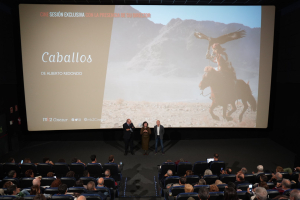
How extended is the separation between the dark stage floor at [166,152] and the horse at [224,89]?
1.69m

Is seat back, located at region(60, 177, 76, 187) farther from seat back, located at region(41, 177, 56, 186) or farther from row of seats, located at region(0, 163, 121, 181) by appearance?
row of seats, located at region(0, 163, 121, 181)

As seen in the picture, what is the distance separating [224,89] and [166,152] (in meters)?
3.87

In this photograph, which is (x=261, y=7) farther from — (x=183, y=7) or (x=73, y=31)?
(x=73, y=31)

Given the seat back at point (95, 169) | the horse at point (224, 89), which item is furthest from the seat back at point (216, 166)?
the horse at point (224, 89)

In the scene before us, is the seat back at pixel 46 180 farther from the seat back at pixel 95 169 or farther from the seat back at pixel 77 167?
the seat back at pixel 95 169

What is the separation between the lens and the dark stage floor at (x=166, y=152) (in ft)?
23.9

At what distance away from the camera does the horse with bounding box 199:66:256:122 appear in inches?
354

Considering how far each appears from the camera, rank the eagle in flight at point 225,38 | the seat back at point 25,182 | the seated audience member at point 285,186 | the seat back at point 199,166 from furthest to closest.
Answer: the eagle in flight at point 225,38 < the seat back at point 199,166 < the seat back at point 25,182 < the seated audience member at point 285,186

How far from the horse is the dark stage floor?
5.56 feet

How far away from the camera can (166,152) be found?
8.51 meters

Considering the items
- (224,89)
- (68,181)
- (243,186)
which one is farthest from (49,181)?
(224,89)

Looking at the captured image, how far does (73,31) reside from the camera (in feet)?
27.7

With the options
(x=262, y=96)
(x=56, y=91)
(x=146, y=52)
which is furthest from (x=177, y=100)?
(x=56, y=91)

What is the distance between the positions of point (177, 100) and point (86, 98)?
4.08 metres
